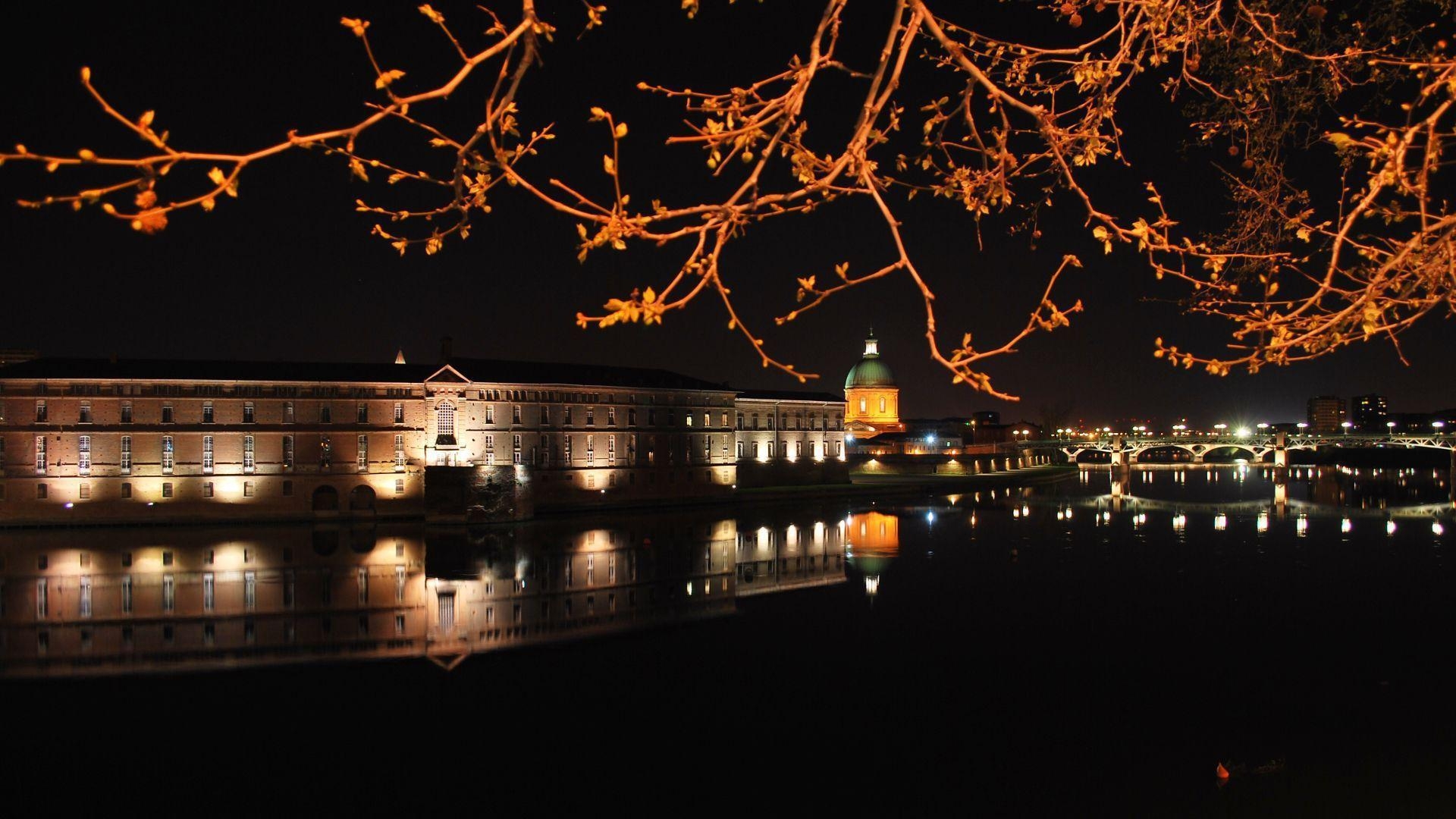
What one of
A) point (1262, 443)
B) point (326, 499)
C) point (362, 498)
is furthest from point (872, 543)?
point (1262, 443)

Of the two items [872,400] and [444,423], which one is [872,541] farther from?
[872,400]

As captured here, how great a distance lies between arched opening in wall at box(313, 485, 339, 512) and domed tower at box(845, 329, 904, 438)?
73435 mm

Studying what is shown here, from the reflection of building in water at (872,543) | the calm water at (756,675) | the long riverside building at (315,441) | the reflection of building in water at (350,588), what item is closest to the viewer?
the calm water at (756,675)

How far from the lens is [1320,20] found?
7699mm

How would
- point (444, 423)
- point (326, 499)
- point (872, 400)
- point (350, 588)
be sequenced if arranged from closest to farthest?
point (350, 588)
point (326, 499)
point (444, 423)
point (872, 400)

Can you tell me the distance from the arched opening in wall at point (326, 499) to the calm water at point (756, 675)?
1229cm

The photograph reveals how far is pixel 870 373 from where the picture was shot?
123688 millimetres

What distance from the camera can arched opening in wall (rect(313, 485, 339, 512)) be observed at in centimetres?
5331

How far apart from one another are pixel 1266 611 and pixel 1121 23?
82.3 ft

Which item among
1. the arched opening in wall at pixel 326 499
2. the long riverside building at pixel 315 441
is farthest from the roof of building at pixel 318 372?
the arched opening in wall at pixel 326 499

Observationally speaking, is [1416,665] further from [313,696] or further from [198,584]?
[198,584]

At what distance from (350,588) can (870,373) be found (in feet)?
322

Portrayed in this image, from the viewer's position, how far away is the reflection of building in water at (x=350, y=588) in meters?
22.7

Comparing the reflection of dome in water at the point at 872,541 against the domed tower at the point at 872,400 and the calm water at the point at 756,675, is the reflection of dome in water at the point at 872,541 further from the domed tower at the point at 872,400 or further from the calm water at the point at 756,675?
the domed tower at the point at 872,400
